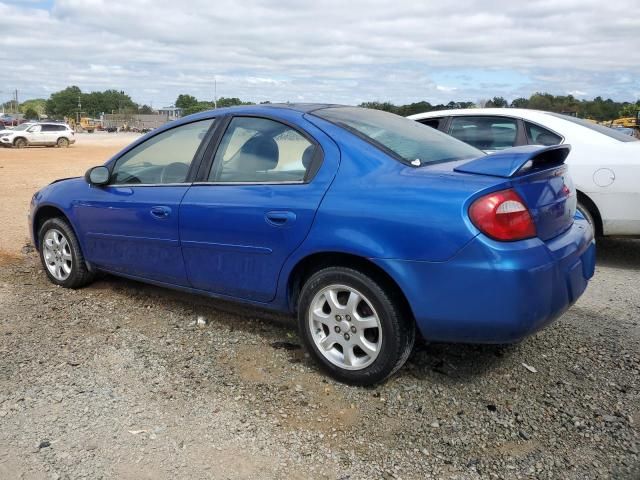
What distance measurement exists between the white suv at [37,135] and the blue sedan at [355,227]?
1391 inches

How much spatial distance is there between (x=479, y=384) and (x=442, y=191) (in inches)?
45.6

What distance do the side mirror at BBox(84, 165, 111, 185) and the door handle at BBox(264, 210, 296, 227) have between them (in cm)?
171

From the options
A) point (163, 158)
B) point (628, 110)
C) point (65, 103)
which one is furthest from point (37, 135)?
point (65, 103)

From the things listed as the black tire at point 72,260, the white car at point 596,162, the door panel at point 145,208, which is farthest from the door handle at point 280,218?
the white car at point 596,162

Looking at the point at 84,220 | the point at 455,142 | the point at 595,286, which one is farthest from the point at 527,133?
the point at 84,220

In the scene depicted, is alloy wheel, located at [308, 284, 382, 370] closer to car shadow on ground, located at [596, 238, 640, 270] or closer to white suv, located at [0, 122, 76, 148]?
car shadow on ground, located at [596, 238, 640, 270]

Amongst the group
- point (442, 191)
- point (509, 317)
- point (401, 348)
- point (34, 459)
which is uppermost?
point (442, 191)

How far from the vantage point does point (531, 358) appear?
3.79 metres

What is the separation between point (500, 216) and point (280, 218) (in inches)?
48.6

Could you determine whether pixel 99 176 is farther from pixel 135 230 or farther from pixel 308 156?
pixel 308 156

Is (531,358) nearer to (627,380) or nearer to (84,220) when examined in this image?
(627,380)

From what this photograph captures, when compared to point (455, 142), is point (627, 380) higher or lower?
lower

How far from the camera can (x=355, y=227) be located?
326cm

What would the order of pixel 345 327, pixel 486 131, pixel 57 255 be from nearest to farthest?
pixel 345 327 → pixel 57 255 → pixel 486 131
